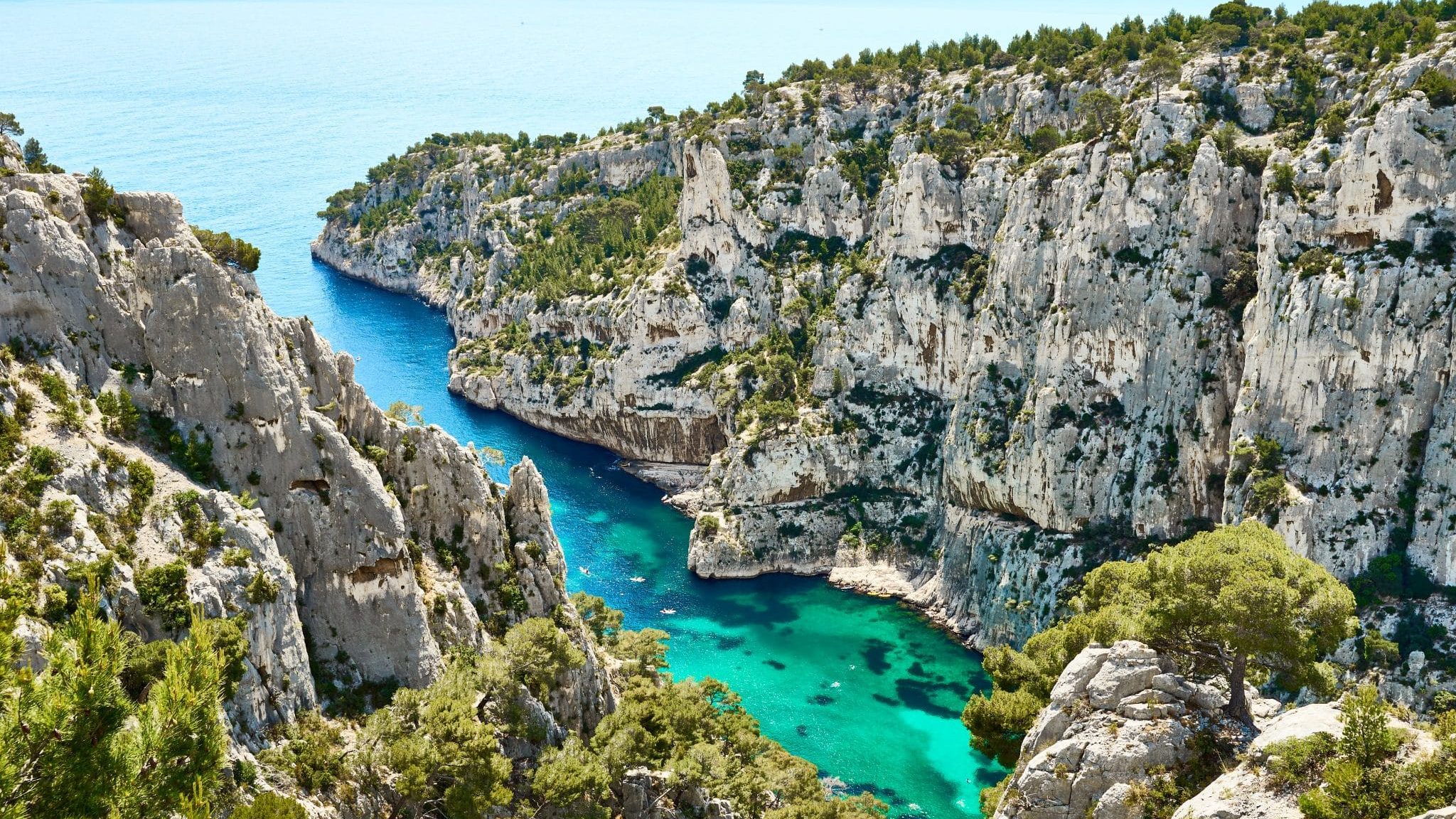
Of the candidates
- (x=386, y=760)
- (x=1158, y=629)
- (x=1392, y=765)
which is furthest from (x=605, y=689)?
(x=1392, y=765)

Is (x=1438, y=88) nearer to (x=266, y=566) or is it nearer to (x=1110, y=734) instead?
(x=1110, y=734)

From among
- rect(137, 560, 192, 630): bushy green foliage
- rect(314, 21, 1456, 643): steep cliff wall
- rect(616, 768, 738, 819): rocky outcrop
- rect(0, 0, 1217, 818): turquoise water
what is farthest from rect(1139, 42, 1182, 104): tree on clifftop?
rect(137, 560, 192, 630): bushy green foliage

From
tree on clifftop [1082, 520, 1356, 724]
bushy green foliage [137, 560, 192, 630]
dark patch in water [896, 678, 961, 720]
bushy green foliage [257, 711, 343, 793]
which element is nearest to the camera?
bushy green foliage [137, 560, 192, 630]

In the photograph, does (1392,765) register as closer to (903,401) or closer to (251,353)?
(251,353)

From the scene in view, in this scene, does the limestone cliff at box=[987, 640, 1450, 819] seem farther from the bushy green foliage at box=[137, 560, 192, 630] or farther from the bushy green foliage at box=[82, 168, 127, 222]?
the bushy green foliage at box=[82, 168, 127, 222]

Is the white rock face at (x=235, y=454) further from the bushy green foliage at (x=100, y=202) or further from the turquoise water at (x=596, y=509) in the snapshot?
the turquoise water at (x=596, y=509)

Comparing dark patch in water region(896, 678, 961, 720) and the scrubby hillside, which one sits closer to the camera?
the scrubby hillside

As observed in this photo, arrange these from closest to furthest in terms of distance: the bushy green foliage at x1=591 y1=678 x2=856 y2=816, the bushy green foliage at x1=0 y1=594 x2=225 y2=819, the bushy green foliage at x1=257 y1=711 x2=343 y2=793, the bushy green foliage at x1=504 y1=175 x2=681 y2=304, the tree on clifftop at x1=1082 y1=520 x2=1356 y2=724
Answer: the bushy green foliage at x1=0 y1=594 x2=225 y2=819
the tree on clifftop at x1=1082 y1=520 x2=1356 y2=724
the bushy green foliage at x1=257 y1=711 x2=343 y2=793
the bushy green foliage at x1=591 y1=678 x2=856 y2=816
the bushy green foliage at x1=504 y1=175 x2=681 y2=304

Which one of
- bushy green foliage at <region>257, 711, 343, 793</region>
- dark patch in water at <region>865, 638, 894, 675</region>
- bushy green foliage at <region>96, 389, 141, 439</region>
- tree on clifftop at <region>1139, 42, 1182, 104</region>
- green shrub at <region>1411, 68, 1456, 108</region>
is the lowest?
dark patch in water at <region>865, 638, 894, 675</region>
